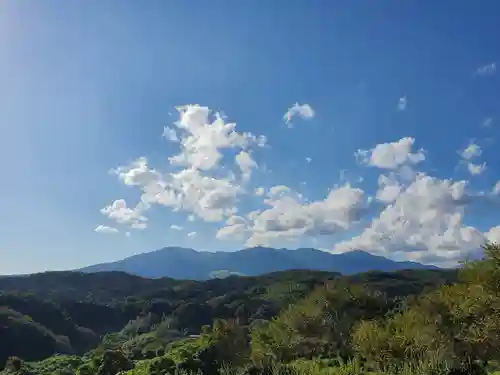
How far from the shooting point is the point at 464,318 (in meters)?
37.7

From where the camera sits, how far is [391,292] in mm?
147125

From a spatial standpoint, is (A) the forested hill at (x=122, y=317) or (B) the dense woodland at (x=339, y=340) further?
(A) the forested hill at (x=122, y=317)

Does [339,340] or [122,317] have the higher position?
[339,340]

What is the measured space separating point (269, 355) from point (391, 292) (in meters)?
108

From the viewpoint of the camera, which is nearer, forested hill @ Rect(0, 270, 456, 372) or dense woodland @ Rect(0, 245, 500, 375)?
dense woodland @ Rect(0, 245, 500, 375)

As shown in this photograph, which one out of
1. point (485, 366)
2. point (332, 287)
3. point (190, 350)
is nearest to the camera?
point (485, 366)

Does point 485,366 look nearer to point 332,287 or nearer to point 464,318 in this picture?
point 464,318

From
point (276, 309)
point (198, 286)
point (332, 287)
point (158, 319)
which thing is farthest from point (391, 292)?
point (332, 287)

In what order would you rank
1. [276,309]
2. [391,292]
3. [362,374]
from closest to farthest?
1. [362,374]
2. [276,309]
3. [391,292]

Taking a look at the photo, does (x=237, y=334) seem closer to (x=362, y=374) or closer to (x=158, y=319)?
(x=362, y=374)

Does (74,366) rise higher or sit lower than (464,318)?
lower

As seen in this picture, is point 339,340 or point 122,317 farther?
point 122,317

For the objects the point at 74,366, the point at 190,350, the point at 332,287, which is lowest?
the point at 74,366

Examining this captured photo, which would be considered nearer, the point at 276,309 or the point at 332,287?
the point at 332,287
